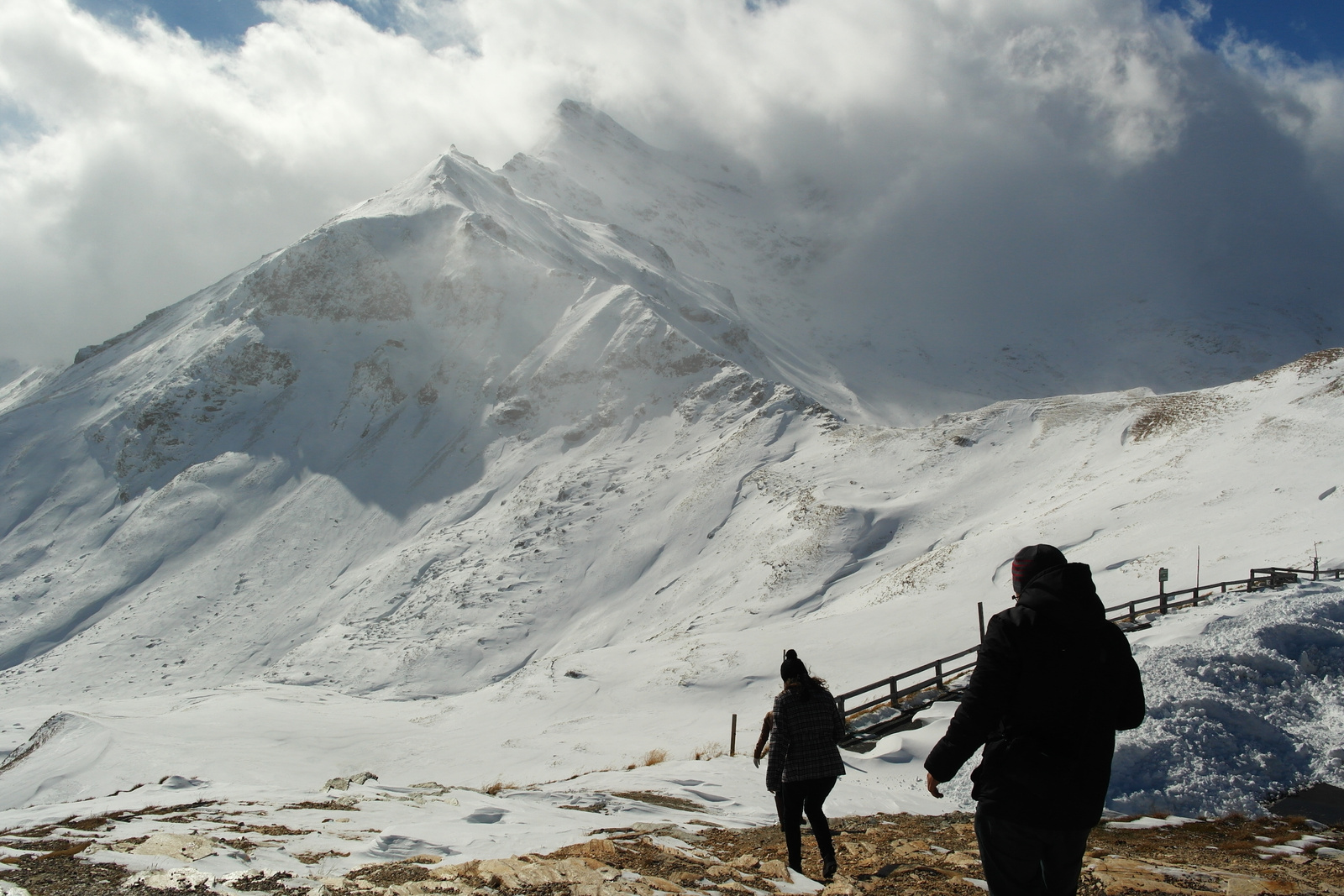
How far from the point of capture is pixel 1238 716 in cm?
1055

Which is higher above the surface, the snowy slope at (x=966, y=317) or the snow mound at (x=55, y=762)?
the snowy slope at (x=966, y=317)

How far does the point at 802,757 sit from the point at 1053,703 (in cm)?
351

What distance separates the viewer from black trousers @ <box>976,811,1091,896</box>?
375cm

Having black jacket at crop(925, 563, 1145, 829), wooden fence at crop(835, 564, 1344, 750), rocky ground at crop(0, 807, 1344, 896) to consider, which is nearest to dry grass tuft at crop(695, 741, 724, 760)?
wooden fence at crop(835, 564, 1344, 750)

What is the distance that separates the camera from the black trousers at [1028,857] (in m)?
3.75

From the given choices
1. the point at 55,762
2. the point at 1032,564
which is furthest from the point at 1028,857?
the point at 55,762

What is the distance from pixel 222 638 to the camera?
61.4 metres

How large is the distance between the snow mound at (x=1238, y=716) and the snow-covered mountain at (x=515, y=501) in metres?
12.8

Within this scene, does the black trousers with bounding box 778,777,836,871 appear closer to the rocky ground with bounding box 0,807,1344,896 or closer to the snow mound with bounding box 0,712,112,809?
the rocky ground with bounding box 0,807,1344,896

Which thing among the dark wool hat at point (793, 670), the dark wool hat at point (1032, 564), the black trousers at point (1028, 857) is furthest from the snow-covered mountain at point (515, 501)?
the dark wool hat at point (1032, 564)

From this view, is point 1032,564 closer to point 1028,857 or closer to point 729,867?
point 1028,857

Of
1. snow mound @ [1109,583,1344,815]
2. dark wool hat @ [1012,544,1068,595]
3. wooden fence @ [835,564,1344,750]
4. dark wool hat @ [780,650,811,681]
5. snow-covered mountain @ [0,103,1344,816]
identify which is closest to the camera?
dark wool hat @ [1012,544,1068,595]

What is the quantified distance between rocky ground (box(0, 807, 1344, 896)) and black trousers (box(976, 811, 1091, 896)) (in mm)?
2212

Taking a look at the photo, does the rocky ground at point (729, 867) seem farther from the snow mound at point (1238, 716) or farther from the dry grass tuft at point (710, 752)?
the dry grass tuft at point (710, 752)
